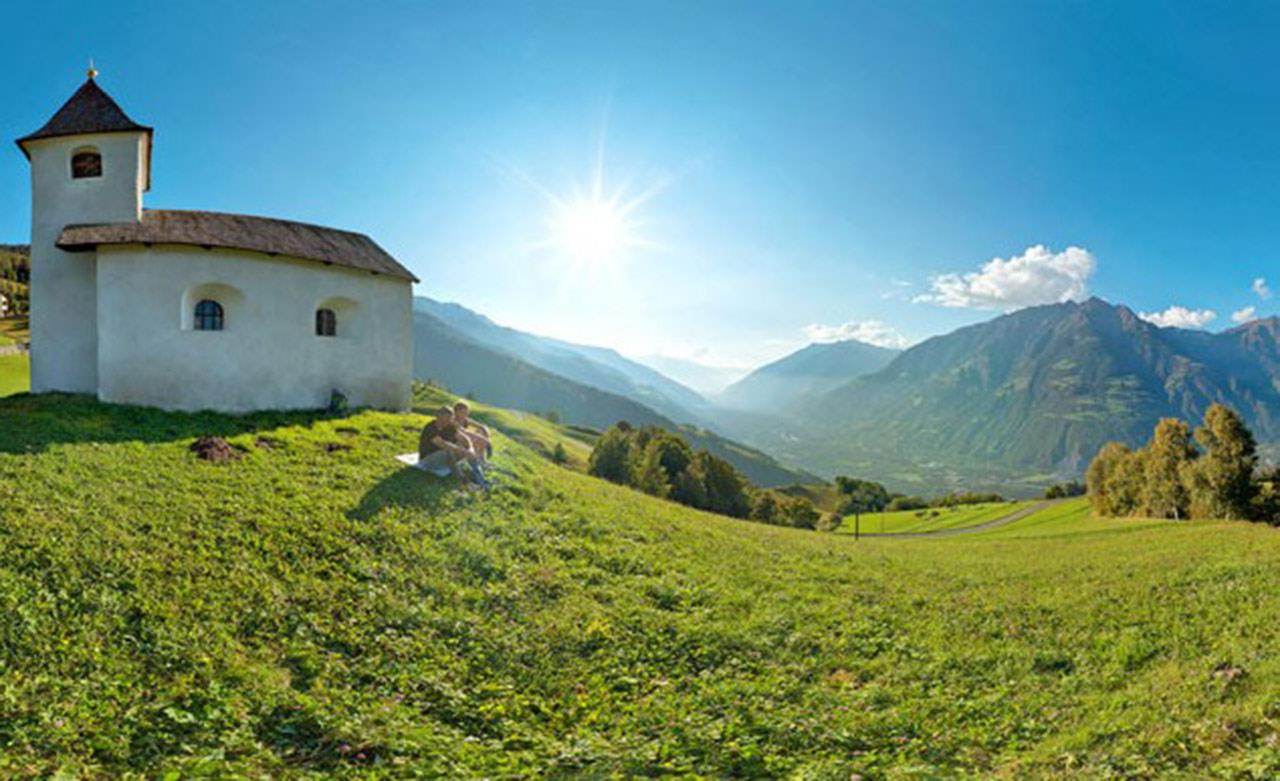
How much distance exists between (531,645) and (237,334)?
56.7 feet

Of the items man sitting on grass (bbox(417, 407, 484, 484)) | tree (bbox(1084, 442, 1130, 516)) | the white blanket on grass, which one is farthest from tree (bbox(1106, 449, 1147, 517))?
the white blanket on grass

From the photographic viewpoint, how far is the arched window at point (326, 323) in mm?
22672

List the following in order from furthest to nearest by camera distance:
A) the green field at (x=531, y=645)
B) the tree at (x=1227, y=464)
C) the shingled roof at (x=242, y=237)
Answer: the tree at (x=1227, y=464) < the shingled roof at (x=242, y=237) < the green field at (x=531, y=645)

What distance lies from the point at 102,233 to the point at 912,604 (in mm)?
25354

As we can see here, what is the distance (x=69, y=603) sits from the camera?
785cm

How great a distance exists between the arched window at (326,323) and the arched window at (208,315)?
3057mm

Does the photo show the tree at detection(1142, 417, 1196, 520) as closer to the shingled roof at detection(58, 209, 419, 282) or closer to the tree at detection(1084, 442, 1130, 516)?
the tree at detection(1084, 442, 1130, 516)

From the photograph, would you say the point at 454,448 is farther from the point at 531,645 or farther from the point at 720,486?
the point at 720,486

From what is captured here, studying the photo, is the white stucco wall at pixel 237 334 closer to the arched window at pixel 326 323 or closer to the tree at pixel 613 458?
the arched window at pixel 326 323

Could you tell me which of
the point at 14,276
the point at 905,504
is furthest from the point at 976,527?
the point at 14,276

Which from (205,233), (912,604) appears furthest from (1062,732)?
(205,233)

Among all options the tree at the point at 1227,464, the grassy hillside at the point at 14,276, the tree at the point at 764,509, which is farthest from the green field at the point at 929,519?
the grassy hillside at the point at 14,276

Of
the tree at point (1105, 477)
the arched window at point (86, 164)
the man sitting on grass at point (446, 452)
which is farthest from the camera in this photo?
the tree at point (1105, 477)

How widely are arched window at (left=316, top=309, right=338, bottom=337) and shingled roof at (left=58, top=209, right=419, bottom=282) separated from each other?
2247 mm
